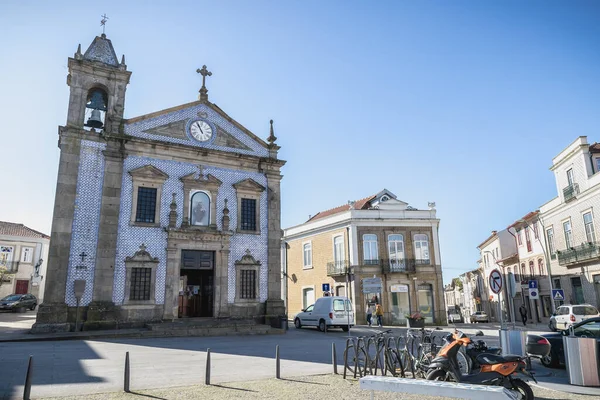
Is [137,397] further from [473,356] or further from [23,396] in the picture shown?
[473,356]

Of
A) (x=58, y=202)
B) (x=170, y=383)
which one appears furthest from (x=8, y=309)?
(x=170, y=383)

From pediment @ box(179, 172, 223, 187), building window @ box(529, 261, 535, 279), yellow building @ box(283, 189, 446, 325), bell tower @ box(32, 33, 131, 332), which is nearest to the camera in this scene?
bell tower @ box(32, 33, 131, 332)

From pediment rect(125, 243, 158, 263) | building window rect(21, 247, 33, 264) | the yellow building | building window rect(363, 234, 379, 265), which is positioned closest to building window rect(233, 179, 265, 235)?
pediment rect(125, 243, 158, 263)

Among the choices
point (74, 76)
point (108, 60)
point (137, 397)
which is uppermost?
point (108, 60)

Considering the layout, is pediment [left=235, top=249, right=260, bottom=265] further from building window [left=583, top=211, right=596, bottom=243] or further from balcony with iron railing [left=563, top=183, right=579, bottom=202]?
balcony with iron railing [left=563, top=183, right=579, bottom=202]

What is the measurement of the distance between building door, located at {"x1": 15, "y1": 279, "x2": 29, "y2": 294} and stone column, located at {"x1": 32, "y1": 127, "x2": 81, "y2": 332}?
29.3 m

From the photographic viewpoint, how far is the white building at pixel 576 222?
85.9 feet

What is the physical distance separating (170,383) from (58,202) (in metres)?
13.4

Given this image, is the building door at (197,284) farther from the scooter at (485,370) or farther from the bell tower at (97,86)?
the scooter at (485,370)

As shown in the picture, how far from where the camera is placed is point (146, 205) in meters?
20.2

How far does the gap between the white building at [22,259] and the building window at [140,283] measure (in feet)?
92.5

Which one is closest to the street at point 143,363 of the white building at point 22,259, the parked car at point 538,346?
the parked car at point 538,346

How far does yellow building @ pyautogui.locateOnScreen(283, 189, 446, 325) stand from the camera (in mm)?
29828

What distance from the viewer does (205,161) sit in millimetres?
21859
